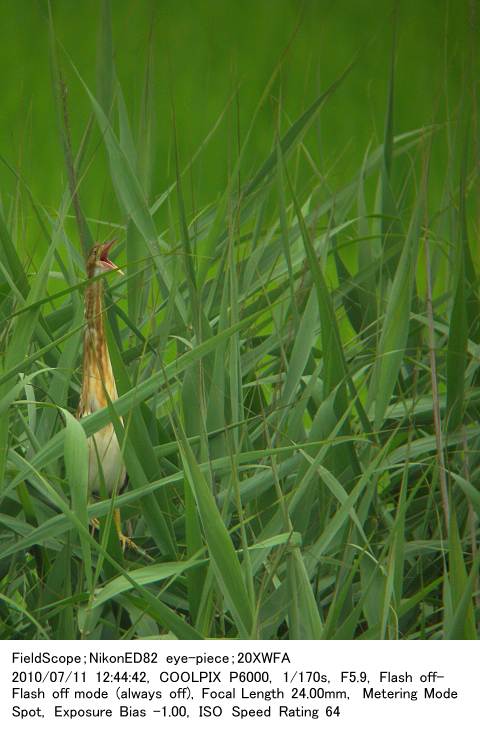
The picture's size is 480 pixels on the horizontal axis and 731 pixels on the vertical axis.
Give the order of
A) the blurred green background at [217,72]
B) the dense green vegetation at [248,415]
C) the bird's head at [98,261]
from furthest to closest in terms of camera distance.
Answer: the blurred green background at [217,72] → the bird's head at [98,261] → the dense green vegetation at [248,415]

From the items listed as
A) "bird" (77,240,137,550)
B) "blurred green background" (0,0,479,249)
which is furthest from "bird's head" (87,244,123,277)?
"blurred green background" (0,0,479,249)

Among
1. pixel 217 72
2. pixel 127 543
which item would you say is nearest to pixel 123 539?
pixel 127 543

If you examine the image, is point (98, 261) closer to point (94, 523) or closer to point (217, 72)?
point (94, 523)

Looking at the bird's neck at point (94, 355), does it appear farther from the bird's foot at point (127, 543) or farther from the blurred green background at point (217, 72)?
the blurred green background at point (217, 72)

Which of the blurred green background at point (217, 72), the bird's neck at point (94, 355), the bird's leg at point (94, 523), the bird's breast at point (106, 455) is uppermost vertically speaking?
the blurred green background at point (217, 72)

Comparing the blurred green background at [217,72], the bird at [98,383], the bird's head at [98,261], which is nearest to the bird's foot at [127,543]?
the bird at [98,383]

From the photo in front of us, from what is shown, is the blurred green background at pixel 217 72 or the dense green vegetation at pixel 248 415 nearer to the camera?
the dense green vegetation at pixel 248 415

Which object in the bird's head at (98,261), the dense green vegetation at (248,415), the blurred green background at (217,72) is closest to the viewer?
the dense green vegetation at (248,415)

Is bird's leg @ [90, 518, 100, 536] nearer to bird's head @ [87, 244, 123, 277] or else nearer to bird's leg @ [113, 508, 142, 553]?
bird's leg @ [113, 508, 142, 553]
